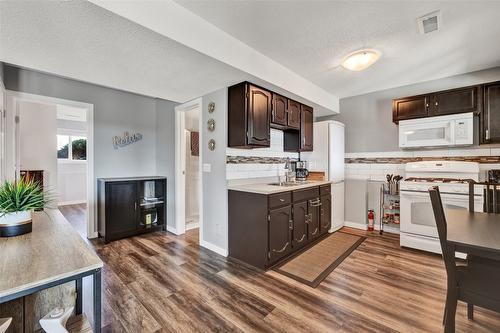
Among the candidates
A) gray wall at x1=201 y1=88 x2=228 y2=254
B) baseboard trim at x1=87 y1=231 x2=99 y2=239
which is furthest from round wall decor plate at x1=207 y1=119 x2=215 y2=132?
baseboard trim at x1=87 y1=231 x2=99 y2=239

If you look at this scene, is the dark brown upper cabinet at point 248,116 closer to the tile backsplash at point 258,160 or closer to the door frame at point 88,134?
the tile backsplash at point 258,160

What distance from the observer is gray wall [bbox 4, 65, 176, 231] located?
10.2 ft

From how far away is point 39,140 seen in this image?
5.04 m

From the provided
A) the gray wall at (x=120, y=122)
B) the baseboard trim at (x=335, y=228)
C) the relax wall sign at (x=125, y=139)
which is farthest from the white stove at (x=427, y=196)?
the relax wall sign at (x=125, y=139)

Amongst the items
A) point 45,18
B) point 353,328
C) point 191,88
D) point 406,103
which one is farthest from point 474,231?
point 45,18

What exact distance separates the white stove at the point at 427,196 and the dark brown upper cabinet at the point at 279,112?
1.90 meters

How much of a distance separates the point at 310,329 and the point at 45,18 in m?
2.90

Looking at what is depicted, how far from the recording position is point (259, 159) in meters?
3.28

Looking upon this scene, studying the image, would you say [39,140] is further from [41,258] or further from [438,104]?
[438,104]

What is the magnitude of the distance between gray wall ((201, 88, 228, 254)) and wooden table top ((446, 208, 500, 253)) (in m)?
2.16

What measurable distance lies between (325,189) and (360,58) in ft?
6.19

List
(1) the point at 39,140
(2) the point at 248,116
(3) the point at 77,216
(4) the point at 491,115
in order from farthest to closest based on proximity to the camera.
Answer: (1) the point at 39,140 → (3) the point at 77,216 → (4) the point at 491,115 → (2) the point at 248,116

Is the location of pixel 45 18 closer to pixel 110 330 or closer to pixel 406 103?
pixel 110 330

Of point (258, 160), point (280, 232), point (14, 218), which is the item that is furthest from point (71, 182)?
point (280, 232)
